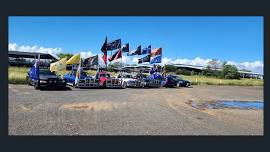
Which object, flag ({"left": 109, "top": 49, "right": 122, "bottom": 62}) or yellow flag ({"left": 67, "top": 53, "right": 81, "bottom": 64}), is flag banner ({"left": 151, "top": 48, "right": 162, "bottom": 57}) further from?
yellow flag ({"left": 67, "top": 53, "right": 81, "bottom": 64})

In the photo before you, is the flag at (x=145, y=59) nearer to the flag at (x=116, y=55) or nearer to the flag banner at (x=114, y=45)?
the flag at (x=116, y=55)

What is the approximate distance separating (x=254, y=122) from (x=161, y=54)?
2352 cm

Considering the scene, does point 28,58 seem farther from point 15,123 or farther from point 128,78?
point 15,123

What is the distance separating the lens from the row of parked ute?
21.9 metres

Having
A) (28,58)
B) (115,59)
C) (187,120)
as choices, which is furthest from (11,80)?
(28,58)

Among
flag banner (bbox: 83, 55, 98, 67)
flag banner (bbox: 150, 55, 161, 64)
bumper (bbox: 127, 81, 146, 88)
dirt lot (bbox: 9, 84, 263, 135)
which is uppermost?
flag banner (bbox: 150, 55, 161, 64)

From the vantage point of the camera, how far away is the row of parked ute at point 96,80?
71.7ft

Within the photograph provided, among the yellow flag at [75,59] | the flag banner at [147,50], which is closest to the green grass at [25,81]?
the yellow flag at [75,59]

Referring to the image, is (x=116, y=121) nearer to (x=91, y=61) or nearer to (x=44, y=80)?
(x=44, y=80)

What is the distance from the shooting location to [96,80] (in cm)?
2583

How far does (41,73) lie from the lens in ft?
77.3

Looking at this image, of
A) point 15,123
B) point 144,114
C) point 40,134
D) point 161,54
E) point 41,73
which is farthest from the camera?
point 161,54

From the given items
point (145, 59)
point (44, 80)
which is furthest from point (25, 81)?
point (145, 59)

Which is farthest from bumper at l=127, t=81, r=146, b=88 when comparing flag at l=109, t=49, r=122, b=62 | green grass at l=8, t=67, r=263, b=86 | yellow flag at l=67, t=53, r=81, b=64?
green grass at l=8, t=67, r=263, b=86
